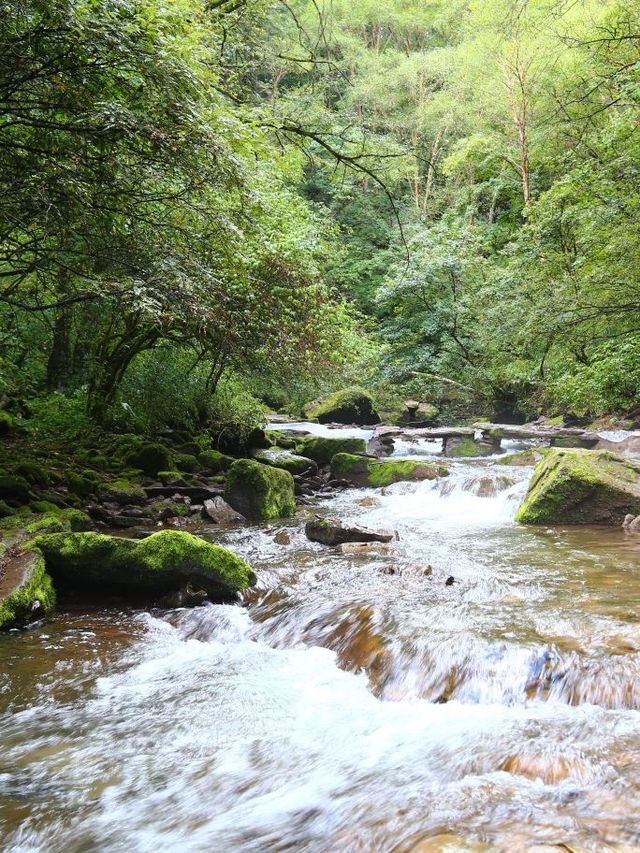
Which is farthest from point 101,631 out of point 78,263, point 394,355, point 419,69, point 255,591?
point 419,69

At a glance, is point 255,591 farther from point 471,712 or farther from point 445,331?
point 445,331

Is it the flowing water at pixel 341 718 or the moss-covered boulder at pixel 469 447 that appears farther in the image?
the moss-covered boulder at pixel 469 447

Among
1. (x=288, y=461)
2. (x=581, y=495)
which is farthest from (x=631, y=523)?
(x=288, y=461)

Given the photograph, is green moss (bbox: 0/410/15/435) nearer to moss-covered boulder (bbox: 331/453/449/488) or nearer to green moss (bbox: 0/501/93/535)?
green moss (bbox: 0/501/93/535)

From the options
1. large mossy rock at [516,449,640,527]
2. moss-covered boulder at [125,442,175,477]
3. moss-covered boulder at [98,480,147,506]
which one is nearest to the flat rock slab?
moss-covered boulder at [98,480,147,506]

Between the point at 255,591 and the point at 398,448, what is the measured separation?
13366 millimetres

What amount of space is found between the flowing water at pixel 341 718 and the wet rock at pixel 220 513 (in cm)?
318

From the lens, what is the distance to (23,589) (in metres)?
5.30

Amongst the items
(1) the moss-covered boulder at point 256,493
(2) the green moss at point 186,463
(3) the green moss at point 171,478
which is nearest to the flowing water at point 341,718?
(1) the moss-covered boulder at point 256,493

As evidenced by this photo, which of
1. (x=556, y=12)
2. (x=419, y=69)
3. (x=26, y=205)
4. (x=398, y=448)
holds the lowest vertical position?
(x=398, y=448)

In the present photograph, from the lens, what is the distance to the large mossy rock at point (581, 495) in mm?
9156

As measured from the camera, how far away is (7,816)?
115 inches

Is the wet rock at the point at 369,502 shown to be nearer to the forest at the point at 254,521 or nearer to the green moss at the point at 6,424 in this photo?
the forest at the point at 254,521

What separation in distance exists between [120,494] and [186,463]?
2590 mm
